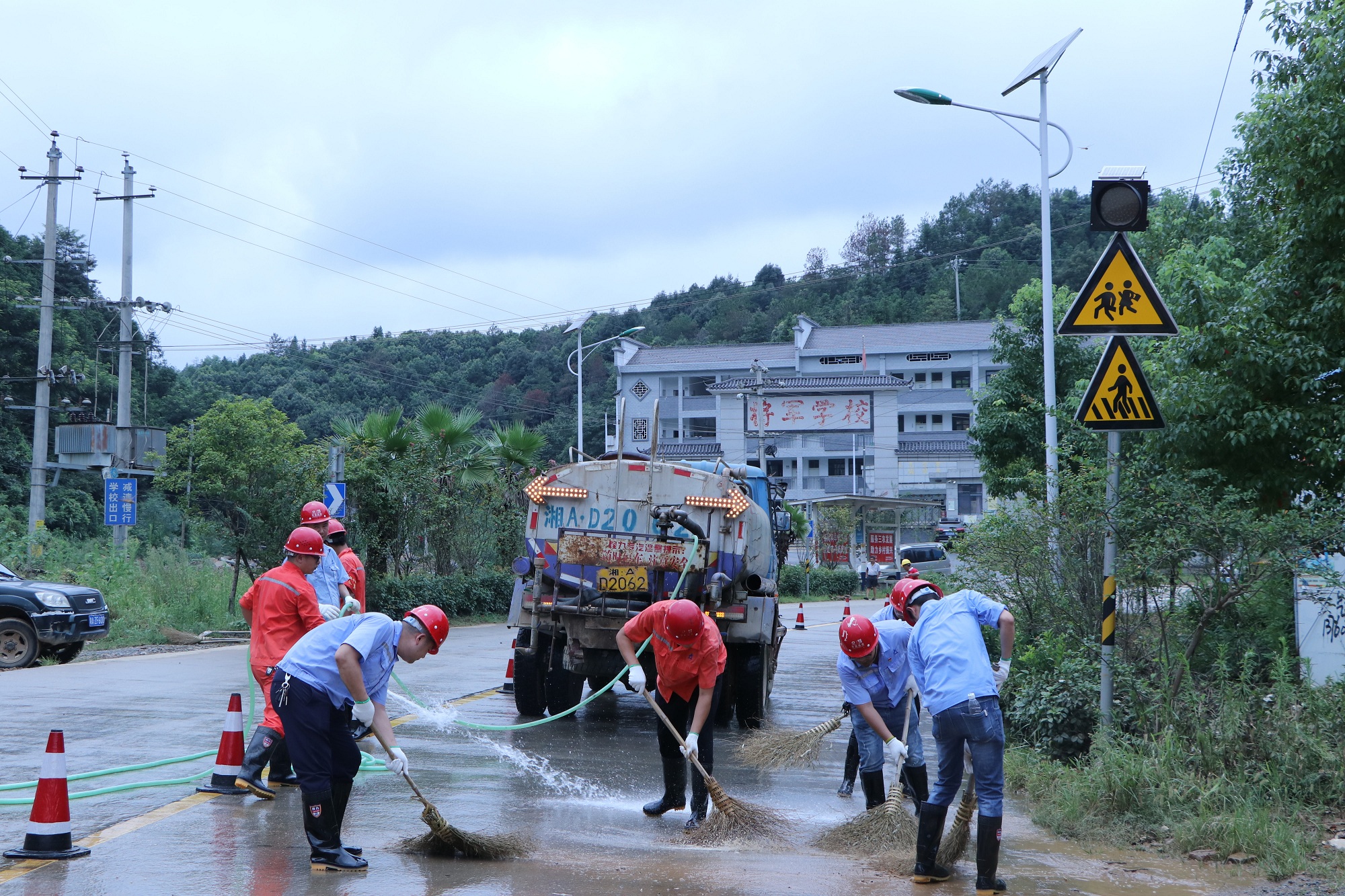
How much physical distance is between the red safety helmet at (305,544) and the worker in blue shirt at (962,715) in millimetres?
3849

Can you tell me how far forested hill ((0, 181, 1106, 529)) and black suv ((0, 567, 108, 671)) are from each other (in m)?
18.5

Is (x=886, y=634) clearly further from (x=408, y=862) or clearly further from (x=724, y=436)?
(x=724, y=436)

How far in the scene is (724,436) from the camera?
57.6m

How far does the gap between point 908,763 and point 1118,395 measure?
273 centimetres

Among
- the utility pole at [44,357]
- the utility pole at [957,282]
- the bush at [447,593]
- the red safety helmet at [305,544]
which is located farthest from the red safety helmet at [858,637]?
the utility pole at [957,282]

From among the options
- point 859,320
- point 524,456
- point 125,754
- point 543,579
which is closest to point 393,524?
point 524,456

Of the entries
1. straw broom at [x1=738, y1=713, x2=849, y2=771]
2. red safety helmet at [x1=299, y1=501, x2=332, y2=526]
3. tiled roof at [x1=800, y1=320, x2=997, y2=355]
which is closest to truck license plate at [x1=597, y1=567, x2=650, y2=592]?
straw broom at [x1=738, y1=713, x2=849, y2=771]

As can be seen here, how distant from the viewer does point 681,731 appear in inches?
305

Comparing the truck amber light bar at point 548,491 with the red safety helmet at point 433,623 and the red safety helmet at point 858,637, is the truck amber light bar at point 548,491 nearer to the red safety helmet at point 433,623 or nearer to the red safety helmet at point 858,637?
→ the red safety helmet at point 858,637

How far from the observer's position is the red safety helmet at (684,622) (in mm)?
7277

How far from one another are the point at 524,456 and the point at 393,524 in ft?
15.2

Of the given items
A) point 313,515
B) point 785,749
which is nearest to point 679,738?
point 785,749

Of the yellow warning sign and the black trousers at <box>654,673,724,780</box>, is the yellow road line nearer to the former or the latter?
the black trousers at <box>654,673,724,780</box>

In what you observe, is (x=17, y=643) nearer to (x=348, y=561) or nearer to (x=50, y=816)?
(x=348, y=561)
